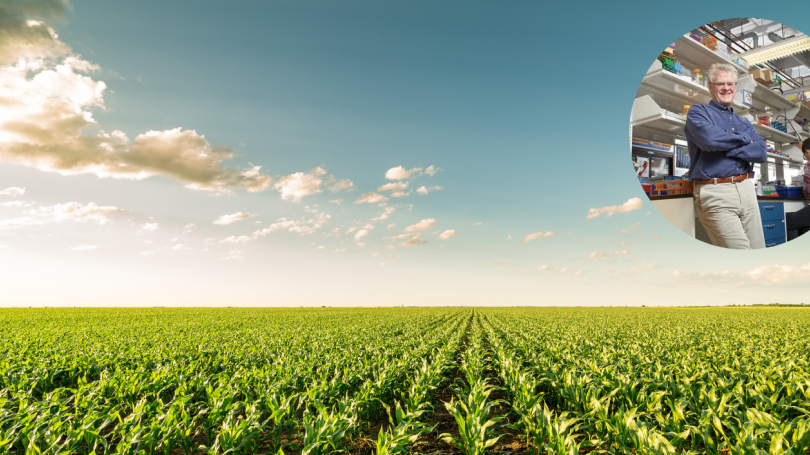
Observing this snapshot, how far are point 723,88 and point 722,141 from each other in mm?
1057

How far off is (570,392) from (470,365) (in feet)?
9.67

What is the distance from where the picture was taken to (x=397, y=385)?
9188mm

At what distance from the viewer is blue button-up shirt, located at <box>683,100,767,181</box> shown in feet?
19.8

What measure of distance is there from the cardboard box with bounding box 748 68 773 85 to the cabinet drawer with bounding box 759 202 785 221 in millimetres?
2098

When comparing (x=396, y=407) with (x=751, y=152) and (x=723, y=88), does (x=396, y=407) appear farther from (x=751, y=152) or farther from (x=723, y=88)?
(x=723, y=88)

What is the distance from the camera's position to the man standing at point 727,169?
6074mm

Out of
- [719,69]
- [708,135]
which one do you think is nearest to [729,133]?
[708,135]

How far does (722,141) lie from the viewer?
237 inches

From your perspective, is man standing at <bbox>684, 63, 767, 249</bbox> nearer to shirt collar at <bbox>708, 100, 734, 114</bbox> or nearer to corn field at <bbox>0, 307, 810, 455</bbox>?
shirt collar at <bbox>708, 100, 734, 114</bbox>

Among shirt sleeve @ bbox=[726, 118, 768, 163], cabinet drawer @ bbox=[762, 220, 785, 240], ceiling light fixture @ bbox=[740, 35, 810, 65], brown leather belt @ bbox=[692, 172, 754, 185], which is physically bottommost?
cabinet drawer @ bbox=[762, 220, 785, 240]

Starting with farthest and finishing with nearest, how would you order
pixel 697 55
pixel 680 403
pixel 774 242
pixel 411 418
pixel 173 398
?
1. pixel 173 398
2. pixel 697 55
3. pixel 774 242
4. pixel 680 403
5. pixel 411 418

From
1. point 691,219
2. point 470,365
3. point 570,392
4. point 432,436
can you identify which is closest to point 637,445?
point 570,392

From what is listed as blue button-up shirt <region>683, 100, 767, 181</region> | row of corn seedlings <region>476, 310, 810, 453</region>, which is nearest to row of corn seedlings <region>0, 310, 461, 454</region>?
row of corn seedlings <region>476, 310, 810, 453</region>

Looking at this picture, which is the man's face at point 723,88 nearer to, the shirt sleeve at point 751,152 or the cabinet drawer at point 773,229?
the shirt sleeve at point 751,152
